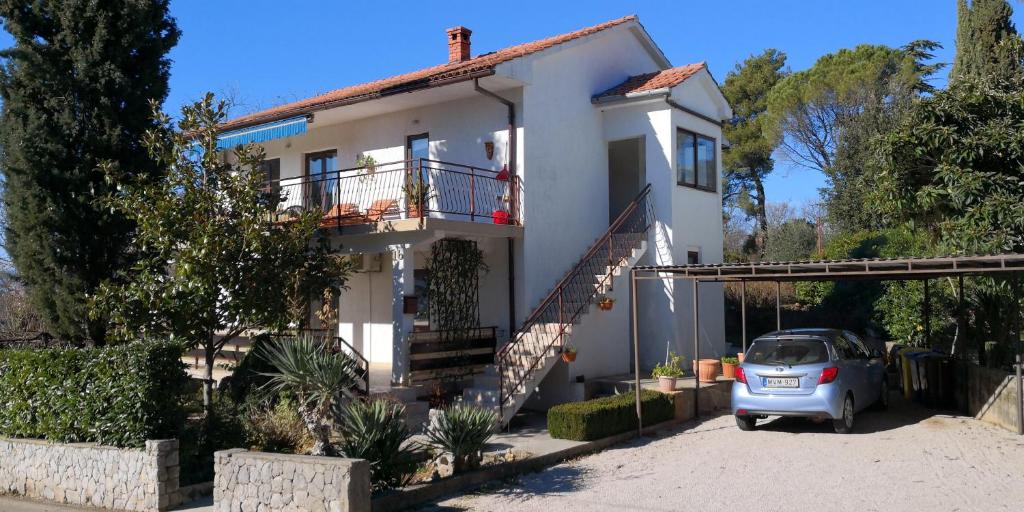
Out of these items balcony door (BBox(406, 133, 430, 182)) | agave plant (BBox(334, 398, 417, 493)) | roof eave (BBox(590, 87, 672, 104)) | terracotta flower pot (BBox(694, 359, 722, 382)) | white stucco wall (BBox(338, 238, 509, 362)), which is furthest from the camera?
balcony door (BBox(406, 133, 430, 182))

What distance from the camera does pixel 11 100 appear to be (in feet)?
43.9

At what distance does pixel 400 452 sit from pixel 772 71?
34.0m

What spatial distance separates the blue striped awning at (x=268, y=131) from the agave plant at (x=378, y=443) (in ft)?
26.7

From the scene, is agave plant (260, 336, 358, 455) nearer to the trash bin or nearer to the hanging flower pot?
the hanging flower pot

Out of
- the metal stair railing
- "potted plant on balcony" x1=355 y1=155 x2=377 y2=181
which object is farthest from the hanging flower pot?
"potted plant on balcony" x1=355 y1=155 x2=377 y2=181

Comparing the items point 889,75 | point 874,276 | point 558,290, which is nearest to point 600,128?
point 558,290

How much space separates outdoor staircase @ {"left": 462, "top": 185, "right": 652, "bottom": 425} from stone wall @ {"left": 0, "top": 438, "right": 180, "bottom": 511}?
5.19m

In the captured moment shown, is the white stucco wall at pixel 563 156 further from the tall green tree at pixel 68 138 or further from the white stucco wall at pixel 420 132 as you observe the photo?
the tall green tree at pixel 68 138

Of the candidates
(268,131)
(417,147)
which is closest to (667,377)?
(417,147)

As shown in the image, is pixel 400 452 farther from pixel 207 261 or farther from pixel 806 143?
pixel 806 143

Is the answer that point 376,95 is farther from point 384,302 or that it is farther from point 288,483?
point 288,483

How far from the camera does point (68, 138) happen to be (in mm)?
13266

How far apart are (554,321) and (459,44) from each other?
8465 mm

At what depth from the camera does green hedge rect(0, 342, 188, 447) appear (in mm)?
9898
